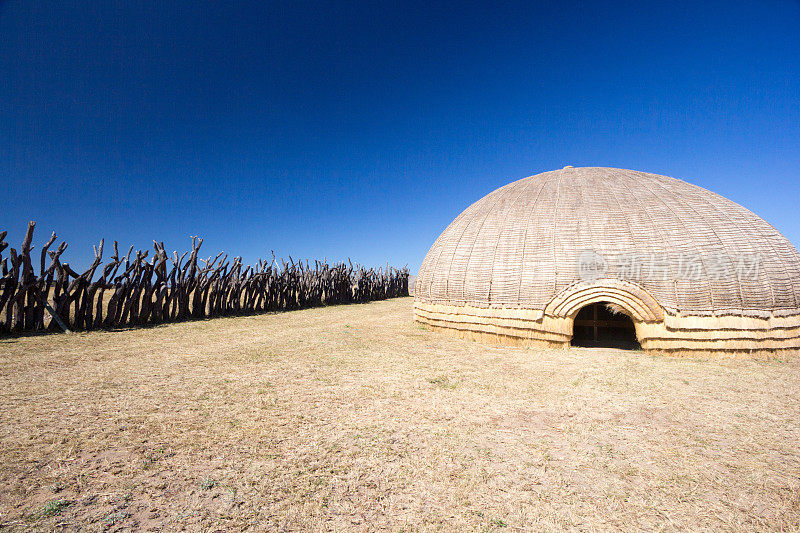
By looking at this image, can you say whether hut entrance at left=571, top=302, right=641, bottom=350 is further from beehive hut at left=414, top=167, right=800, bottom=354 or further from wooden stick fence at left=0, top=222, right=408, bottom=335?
wooden stick fence at left=0, top=222, right=408, bottom=335

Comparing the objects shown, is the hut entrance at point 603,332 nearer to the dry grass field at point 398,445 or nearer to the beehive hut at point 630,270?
the beehive hut at point 630,270

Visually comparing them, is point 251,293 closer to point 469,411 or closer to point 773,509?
point 469,411

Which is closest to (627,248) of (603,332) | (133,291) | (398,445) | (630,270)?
(630,270)

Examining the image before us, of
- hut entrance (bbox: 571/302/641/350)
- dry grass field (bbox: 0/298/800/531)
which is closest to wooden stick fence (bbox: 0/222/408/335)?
dry grass field (bbox: 0/298/800/531)

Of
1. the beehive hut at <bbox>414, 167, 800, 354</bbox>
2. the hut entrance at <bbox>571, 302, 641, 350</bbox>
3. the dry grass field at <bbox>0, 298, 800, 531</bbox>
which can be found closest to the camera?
the dry grass field at <bbox>0, 298, 800, 531</bbox>

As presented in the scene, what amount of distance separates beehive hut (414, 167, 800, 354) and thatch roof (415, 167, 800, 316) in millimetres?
25

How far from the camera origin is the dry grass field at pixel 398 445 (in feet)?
8.78

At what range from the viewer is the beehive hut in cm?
702

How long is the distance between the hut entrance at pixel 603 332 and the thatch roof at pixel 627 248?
160 cm

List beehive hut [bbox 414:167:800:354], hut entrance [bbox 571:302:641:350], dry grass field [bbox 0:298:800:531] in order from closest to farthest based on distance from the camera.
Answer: dry grass field [bbox 0:298:800:531] < beehive hut [bbox 414:167:800:354] < hut entrance [bbox 571:302:641:350]

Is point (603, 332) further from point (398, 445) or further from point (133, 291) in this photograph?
point (133, 291)

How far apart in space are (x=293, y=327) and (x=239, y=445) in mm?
8648

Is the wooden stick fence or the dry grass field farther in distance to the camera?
the wooden stick fence

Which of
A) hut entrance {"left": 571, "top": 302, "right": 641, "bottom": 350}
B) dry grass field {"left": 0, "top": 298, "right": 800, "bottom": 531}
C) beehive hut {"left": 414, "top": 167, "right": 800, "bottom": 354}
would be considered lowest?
dry grass field {"left": 0, "top": 298, "right": 800, "bottom": 531}
